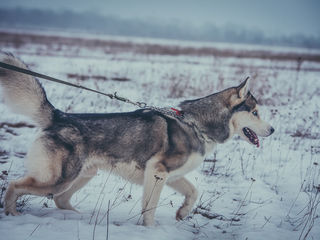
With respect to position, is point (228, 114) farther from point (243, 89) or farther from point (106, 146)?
point (106, 146)

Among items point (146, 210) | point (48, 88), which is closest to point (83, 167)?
point (146, 210)

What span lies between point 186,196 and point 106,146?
1.21 m

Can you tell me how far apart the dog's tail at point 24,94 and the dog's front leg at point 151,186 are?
1.27 meters

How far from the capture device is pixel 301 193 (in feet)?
14.5

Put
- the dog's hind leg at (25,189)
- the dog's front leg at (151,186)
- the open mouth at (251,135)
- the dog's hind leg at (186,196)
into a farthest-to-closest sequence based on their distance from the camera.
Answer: the open mouth at (251,135) < the dog's hind leg at (186,196) < the dog's front leg at (151,186) < the dog's hind leg at (25,189)

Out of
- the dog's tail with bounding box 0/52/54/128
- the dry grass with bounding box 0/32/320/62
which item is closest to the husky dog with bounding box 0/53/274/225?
the dog's tail with bounding box 0/52/54/128

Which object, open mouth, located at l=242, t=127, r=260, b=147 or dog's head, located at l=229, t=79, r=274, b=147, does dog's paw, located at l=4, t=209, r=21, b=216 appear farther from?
open mouth, located at l=242, t=127, r=260, b=147

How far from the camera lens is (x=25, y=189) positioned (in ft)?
10.3

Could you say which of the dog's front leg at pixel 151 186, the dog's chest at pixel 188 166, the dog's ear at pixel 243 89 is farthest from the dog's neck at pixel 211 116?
the dog's front leg at pixel 151 186

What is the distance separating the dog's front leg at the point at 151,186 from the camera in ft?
11.2

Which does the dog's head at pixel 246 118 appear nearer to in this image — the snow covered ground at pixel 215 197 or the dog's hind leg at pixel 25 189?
the snow covered ground at pixel 215 197

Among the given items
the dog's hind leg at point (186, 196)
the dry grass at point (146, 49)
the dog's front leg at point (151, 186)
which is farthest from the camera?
the dry grass at point (146, 49)

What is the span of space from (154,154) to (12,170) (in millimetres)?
2531

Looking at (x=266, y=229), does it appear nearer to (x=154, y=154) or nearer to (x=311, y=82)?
(x=154, y=154)
